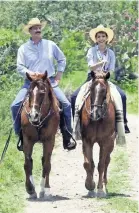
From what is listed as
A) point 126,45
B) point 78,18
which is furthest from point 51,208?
point 78,18

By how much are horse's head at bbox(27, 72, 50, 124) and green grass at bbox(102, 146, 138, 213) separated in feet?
5.38

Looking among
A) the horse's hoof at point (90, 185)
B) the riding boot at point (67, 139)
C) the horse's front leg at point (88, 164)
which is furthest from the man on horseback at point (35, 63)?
the horse's hoof at point (90, 185)

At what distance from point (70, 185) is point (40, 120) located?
1.96m

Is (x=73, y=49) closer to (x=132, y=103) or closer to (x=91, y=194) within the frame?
(x=132, y=103)

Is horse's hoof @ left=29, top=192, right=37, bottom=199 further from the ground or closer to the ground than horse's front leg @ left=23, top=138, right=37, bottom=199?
closer to the ground

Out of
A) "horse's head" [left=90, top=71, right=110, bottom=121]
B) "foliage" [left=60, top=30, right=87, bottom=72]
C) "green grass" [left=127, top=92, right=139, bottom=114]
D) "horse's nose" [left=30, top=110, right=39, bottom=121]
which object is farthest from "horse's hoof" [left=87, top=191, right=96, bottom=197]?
"foliage" [left=60, top=30, right=87, bottom=72]

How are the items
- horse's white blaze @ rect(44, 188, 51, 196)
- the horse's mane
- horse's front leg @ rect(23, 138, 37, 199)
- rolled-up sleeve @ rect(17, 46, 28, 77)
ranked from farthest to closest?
rolled-up sleeve @ rect(17, 46, 28, 77) < horse's white blaze @ rect(44, 188, 51, 196) < horse's front leg @ rect(23, 138, 37, 199) < the horse's mane

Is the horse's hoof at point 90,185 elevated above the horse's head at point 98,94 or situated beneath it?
situated beneath

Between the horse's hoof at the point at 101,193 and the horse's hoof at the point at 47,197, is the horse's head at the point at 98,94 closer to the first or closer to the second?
the horse's hoof at the point at 101,193

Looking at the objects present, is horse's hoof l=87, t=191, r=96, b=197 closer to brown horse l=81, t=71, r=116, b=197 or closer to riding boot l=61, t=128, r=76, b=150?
brown horse l=81, t=71, r=116, b=197

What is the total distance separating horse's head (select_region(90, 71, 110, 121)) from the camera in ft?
35.7

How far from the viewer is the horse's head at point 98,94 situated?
1088 centimetres

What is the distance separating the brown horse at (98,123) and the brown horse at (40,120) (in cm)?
49

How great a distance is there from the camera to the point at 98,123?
36.6 ft
